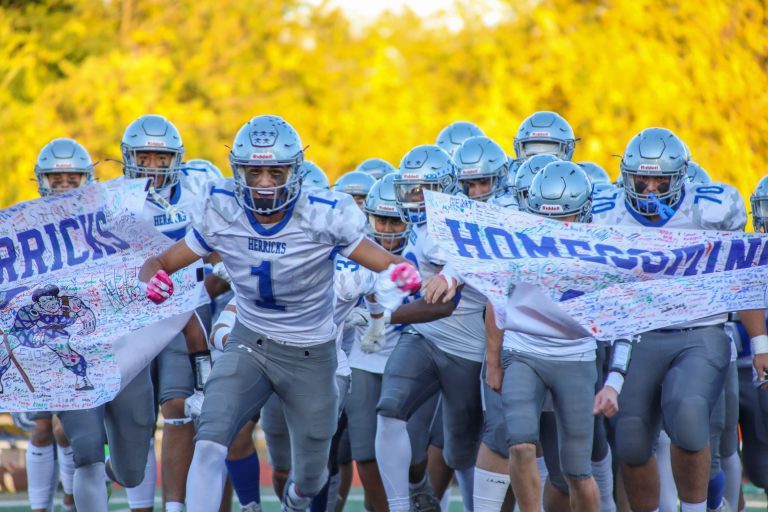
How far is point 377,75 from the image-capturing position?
956 inches

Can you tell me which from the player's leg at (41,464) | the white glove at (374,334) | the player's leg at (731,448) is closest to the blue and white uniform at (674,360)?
the player's leg at (731,448)

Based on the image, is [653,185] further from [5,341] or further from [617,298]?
[5,341]

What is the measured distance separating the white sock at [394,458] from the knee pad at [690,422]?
1.30 m

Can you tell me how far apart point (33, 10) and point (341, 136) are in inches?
209

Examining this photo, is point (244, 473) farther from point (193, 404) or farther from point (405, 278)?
point (405, 278)

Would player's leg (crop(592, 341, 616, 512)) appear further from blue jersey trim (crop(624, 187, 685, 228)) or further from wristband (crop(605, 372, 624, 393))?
blue jersey trim (crop(624, 187, 685, 228))

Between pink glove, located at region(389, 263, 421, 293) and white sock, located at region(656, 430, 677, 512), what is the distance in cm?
213

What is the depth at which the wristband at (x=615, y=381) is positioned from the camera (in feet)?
21.2

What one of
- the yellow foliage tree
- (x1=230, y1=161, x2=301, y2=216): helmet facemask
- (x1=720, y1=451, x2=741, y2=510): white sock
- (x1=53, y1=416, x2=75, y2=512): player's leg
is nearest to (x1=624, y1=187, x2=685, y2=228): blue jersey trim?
(x1=720, y1=451, x2=741, y2=510): white sock

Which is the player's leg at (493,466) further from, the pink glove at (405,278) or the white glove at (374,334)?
the pink glove at (405,278)

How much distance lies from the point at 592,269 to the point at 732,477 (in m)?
1.90

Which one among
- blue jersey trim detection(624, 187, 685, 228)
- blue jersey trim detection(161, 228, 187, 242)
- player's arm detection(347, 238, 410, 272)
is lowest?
blue jersey trim detection(161, 228, 187, 242)

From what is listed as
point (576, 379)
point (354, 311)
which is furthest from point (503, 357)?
point (354, 311)

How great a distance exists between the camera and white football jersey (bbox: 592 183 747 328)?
6723 millimetres
